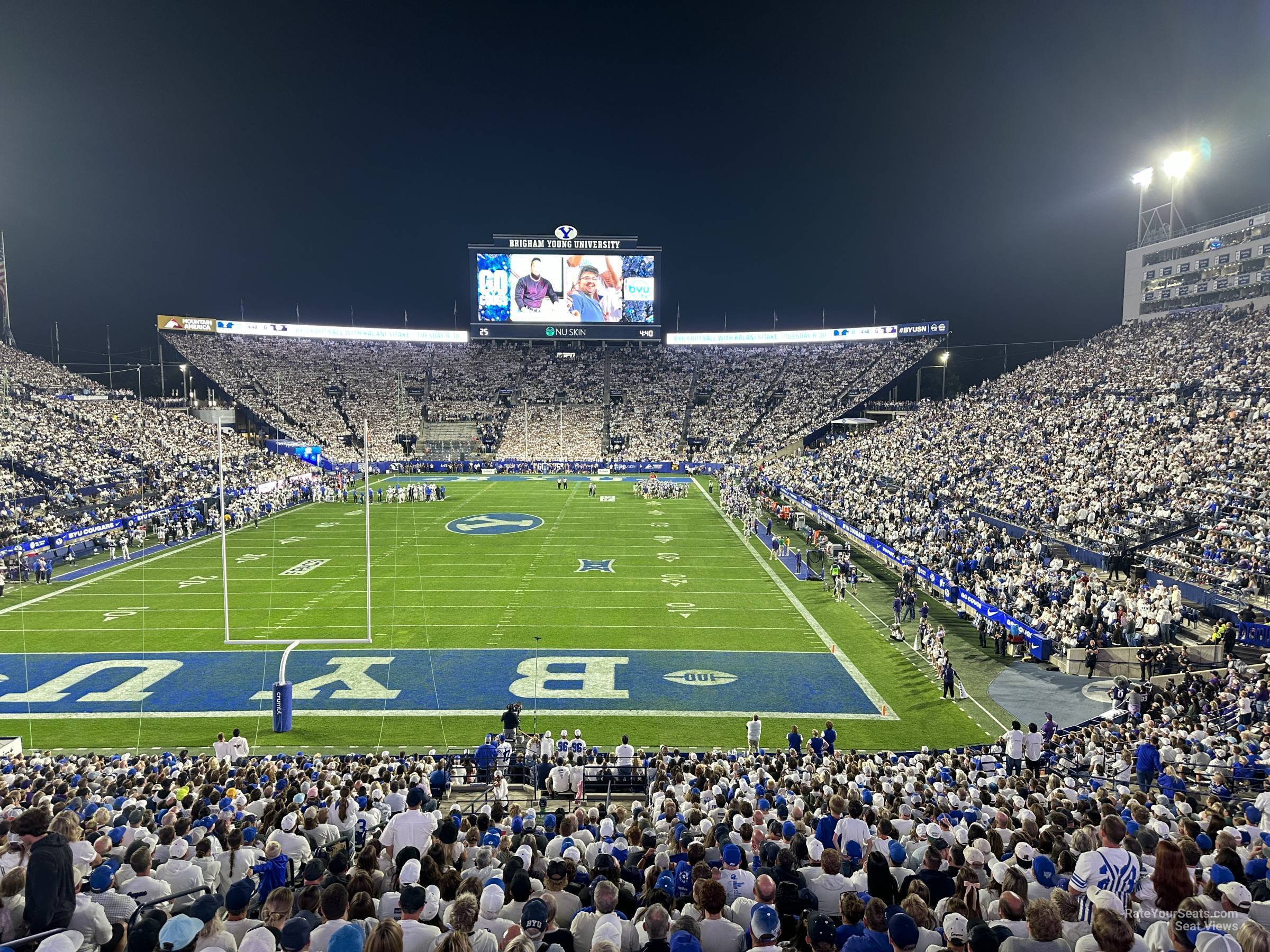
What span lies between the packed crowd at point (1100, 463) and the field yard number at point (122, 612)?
24.1 meters

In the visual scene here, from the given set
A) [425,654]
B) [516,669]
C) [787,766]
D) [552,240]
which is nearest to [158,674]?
[425,654]

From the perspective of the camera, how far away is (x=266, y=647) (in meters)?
17.3

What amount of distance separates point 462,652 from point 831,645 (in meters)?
9.24

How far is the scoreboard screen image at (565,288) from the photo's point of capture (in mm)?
67938

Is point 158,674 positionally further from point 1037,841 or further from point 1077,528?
point 1077,528

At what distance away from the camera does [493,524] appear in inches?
1337

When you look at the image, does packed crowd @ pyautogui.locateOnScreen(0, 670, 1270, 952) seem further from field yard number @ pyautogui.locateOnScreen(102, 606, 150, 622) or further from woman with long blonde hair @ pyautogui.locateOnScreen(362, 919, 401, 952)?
field yard number @ pyautogui.locateOnScreen(102, 606, 150, 622)

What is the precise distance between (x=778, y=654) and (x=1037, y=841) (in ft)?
36.8

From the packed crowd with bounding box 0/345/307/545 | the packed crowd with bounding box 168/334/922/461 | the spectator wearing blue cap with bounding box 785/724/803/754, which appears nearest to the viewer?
the spectator wearing blue cap with bounding box 785/724/803/754

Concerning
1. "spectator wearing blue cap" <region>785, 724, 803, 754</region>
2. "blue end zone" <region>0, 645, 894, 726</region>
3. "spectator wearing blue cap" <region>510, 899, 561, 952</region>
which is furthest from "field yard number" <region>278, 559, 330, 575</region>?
"spectator wearing blue cap" <region>510, 899, 561, 952</region>

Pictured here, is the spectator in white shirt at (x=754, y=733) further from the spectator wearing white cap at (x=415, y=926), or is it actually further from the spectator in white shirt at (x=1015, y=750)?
the spectator wearing white cap at (x=415, y=926)

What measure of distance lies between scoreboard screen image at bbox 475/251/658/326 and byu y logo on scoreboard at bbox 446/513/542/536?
120 ft

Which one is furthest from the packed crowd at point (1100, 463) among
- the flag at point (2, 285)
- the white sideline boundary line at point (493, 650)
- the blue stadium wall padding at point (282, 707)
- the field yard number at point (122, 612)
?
the flag at point (2, 285)

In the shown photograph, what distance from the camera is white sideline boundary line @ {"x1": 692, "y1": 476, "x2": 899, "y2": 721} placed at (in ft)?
46.5
